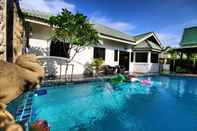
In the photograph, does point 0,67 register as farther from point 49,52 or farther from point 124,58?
point 124,58

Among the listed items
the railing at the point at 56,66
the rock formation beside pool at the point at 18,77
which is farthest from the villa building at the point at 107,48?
the rock formation beside pool at the point at 18,77

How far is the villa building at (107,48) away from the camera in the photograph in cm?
1298

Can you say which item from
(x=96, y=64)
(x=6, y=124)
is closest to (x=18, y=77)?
(x=6, y=124)

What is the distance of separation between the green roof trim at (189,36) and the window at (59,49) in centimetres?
2061

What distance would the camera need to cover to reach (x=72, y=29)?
12.3 metres

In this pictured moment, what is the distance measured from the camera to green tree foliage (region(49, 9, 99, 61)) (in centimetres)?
1209

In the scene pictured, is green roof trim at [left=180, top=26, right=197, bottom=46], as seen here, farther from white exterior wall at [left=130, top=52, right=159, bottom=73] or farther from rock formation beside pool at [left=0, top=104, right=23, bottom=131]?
rock formation beside pool at [left=0, top=104, right=23, bottom=131]

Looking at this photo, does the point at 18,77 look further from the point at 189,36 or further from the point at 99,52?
the point at 189,36

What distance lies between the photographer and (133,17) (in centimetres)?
2797

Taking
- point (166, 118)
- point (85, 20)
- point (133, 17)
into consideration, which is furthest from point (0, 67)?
point (133, 17)

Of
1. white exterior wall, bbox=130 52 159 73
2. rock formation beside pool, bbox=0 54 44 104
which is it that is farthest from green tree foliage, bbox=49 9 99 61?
rock formation beside pool, bbox=0 54 44 104

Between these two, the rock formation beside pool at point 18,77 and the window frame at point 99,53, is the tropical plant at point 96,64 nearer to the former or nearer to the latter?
the window frame at point 99,53

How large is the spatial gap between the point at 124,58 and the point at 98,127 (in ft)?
55.2

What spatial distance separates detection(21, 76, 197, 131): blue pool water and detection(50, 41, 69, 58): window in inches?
136
